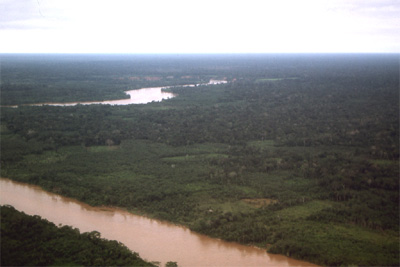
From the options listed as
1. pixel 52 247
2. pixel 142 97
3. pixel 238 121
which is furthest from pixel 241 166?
pixel 142 97

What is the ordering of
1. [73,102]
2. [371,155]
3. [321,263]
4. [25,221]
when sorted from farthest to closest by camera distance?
[73,102], [371,155], [25,221], [321,263]

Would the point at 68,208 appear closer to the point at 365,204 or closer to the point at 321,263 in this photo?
the point at 321,263

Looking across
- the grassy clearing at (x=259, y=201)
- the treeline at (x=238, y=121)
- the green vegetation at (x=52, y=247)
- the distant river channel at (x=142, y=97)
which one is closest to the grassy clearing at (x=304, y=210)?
the grassy clearing at (x=259, y=201)

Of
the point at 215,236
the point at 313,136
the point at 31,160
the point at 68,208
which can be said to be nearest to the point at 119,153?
the point at 31,160

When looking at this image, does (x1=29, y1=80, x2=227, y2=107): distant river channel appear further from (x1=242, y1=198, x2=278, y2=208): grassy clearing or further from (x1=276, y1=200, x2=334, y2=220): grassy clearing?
(x1=276, y1=200, x2=334, y2=220): grassy clearing

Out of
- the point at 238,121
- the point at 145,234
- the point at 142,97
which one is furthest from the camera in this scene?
the point at 142,97

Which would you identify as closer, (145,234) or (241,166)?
(145,234)

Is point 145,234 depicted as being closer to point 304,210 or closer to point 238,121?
point 304,210
